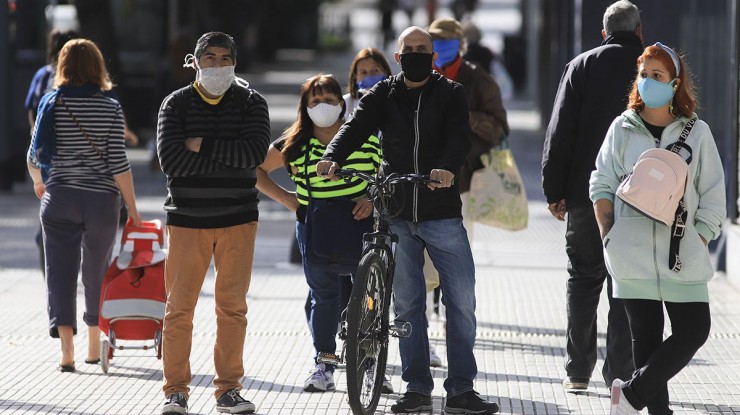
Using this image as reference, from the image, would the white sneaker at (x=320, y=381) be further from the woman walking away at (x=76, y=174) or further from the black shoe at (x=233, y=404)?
the woman walking away at (x=76, y=174)

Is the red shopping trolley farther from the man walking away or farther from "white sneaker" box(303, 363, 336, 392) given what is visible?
the man walking away

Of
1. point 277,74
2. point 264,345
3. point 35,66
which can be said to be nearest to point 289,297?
point 264,345

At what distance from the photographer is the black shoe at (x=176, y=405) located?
21.7 ft

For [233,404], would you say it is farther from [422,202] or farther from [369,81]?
[369,81]

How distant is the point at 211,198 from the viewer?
6551 millimetres

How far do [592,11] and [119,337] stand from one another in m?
4.84

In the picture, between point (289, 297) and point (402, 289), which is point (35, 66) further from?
point (402, 289)

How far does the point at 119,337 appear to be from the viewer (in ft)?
25.1

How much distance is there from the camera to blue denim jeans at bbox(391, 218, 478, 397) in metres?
6.62

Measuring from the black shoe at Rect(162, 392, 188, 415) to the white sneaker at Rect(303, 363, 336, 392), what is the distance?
0.75 m

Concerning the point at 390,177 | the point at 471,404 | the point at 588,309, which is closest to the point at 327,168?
the point at 390,177

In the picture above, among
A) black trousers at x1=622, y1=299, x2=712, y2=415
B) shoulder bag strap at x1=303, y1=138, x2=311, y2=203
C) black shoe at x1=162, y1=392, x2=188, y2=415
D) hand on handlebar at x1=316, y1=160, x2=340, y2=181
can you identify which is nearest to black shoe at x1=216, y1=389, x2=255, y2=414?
black shoe at x1=162, y1=392, x2=188, y2=415

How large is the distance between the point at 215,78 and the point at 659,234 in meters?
2.10

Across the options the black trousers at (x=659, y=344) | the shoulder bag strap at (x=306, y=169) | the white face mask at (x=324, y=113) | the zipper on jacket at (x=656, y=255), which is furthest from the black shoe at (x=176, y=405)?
the zipper on jacket at (x=656, y=255)
